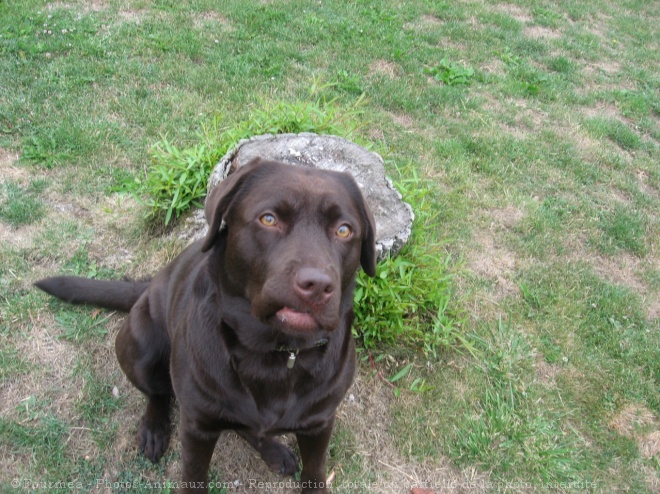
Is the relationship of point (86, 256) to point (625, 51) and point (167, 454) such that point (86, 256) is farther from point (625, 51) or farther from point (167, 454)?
point (625, 51)

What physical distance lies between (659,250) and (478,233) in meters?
1.53

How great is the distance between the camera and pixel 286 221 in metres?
1.69

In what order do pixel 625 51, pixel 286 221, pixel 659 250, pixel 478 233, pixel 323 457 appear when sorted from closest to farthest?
pixel 286 221, pixel 323 457, pixel 478 233, pixel 659 250, pixel 625 51

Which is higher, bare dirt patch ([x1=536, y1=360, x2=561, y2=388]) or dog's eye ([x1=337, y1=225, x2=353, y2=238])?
dog's eye ([x1=337, y1=225, x2=353, y2=238])

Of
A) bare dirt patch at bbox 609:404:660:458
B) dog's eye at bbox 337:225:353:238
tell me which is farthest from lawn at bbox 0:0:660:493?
dog's eye at bbox 337:225:353:238

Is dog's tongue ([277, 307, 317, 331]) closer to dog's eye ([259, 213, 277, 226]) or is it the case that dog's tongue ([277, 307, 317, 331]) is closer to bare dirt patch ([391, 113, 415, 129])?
dog's eye ([259, 213, 277, 226])

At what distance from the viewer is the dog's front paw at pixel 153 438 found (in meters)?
2.41

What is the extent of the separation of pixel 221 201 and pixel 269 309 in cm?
41

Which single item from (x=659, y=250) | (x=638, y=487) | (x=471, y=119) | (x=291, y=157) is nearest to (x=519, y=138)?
(x=471, y=119)

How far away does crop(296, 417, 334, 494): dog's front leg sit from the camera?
6.96ft

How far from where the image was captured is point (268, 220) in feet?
5.54

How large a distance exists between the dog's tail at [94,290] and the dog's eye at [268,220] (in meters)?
1.25

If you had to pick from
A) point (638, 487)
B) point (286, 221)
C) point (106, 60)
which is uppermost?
point (286, 221)

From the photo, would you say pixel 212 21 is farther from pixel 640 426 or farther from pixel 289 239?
pixel 640 426
